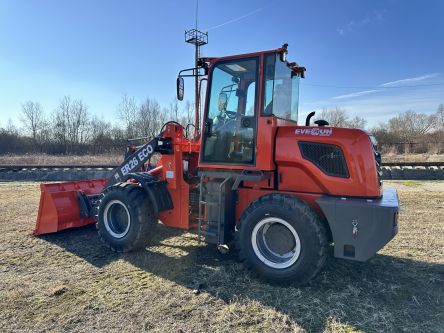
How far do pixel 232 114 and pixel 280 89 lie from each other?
0.79m

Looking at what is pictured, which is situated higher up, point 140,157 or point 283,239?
point 140,157

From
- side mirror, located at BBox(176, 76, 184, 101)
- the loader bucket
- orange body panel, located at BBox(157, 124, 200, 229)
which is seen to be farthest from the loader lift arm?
the loader bucket

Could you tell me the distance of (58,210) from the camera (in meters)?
6.20

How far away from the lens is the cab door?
472cm

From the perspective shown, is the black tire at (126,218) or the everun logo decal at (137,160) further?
the everun logo decal at (137,160)

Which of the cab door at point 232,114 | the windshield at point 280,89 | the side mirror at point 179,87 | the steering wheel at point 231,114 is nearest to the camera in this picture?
the windshield at point 280,89

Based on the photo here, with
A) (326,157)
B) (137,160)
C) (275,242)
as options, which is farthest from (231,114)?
(137,160)

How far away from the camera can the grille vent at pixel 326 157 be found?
421cm

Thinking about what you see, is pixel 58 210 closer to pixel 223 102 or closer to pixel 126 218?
pixel 126 218

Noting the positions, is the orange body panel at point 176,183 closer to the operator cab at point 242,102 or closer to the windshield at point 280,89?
the operator cab at point 242,102

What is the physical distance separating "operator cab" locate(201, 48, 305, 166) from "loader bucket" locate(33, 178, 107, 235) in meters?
3.04

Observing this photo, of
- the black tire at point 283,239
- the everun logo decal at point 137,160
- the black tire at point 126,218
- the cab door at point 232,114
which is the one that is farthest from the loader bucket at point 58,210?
the black tire at point 283,239

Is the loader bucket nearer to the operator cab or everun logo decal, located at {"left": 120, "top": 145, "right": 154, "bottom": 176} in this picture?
everun logo decal, located at {"left": 120, "top": 145, "right": 154, "bottom": 176}

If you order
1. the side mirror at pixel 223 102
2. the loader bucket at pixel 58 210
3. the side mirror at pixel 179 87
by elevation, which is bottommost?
the loader bucket at pixel 58 210
